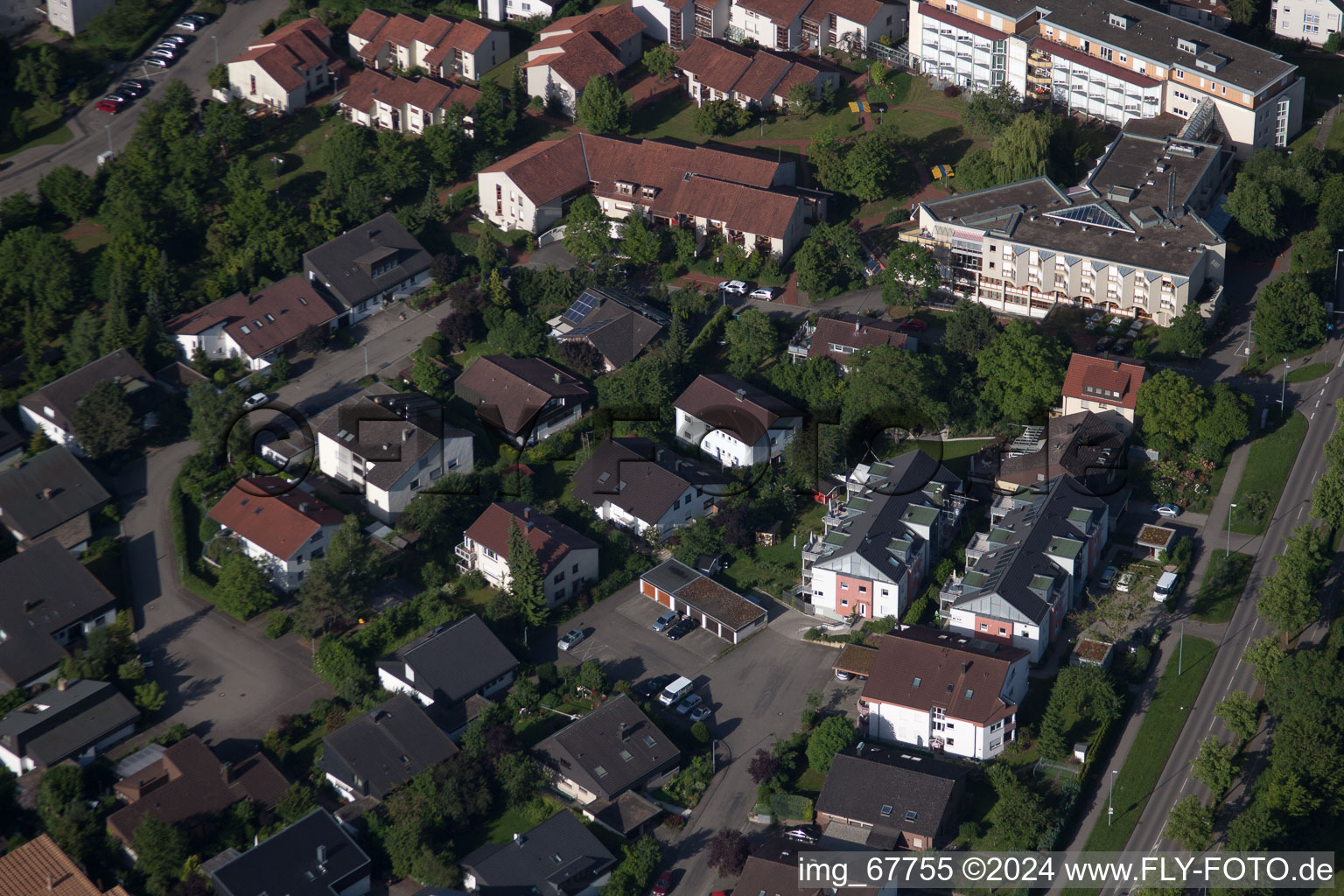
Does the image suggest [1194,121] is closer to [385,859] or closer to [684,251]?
[684,251]

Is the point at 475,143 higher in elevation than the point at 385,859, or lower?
higher

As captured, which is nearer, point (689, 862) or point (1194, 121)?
point (689, 862)

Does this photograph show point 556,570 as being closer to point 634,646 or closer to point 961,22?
point 634,646

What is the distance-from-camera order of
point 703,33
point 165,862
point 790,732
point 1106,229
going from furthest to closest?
point 703,33 < point 1106,229 < point 790,732 < point 165,862

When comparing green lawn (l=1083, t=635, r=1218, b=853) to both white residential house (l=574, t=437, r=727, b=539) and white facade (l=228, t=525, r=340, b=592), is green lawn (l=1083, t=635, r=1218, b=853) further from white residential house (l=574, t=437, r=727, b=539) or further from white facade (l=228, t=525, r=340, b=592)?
white facade (l=228, t=525, r=340, b=592)

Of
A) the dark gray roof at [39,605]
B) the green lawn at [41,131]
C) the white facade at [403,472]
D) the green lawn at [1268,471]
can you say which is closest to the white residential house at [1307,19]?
the green lawn at [1268,471]

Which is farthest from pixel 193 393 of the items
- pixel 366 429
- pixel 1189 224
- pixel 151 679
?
pixel 1189 224

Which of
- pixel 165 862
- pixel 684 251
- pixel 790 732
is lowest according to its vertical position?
pixel 165 862

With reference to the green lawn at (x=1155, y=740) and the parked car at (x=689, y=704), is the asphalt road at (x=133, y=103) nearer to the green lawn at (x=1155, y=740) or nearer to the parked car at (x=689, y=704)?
the parked car at (x=689, y=704)
